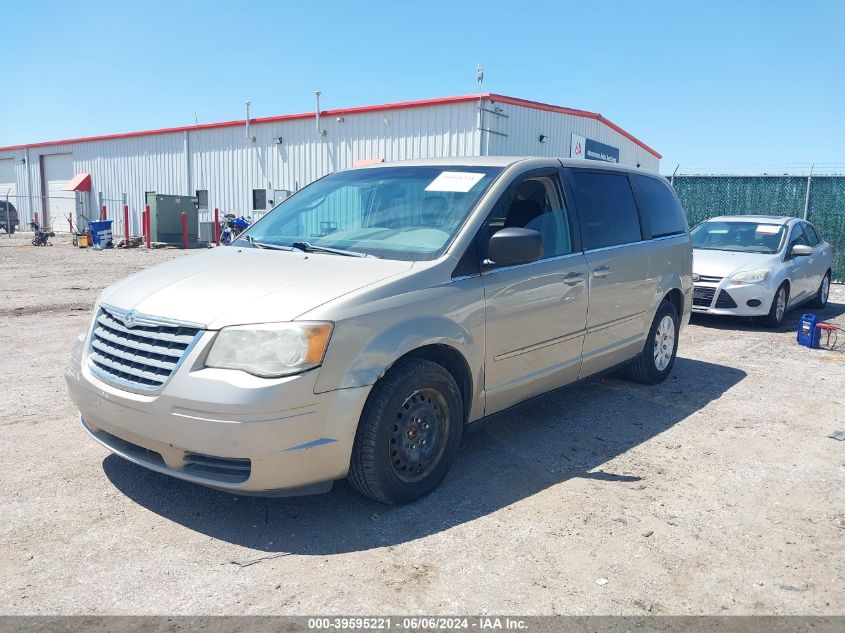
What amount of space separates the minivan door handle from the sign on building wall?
1752cm

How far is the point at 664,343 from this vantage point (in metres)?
6.35

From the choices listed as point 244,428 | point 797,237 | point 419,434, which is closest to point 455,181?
point 419,434

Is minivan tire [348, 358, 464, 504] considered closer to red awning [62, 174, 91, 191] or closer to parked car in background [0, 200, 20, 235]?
parked car in background [0, 200, 20, 235]

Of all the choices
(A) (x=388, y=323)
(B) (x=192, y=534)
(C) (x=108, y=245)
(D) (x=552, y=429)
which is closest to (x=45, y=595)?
(B) (x=192, y=534)

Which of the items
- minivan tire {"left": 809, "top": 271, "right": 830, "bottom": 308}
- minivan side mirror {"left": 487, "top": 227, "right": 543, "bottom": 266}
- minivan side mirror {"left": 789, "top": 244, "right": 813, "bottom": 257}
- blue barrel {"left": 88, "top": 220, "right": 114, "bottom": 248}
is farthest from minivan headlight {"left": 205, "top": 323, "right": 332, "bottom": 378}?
blue barrel {"left": 88, "top": 220, "right": 114, "bottom": 248}

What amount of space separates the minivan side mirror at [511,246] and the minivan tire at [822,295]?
9482mm

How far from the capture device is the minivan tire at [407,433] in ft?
11.2

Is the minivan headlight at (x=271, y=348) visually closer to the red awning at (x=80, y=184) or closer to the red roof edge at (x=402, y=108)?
the red roof edge at (x=402, y=108)

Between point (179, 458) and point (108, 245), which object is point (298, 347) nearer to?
point (179, 458)

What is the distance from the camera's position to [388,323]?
135 inches

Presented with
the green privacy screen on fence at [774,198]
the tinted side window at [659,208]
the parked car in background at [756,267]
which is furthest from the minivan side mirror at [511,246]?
the green privacy screen on fence at [774,198]

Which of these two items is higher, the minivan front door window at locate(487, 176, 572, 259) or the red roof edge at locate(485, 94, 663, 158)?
the red roof edge at locate(485, 94, 663, 158)

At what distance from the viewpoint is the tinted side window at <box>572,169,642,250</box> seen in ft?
16.6

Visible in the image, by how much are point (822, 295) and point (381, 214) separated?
10.1 meters
